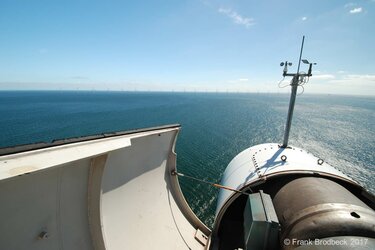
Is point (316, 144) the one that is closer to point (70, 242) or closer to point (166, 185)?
point (166, 185)

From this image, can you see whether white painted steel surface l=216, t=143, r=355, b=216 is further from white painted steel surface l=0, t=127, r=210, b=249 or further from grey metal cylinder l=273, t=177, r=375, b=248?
white painted steel surface l=0, t=127, r=210, b=249

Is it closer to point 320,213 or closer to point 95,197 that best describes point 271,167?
point 320,213

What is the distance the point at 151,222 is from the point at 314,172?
5.57 meters

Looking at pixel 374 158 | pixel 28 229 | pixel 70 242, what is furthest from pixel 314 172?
pixel 374 158

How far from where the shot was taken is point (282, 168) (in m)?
6.17

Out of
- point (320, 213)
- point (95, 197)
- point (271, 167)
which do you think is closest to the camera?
point (320, 213)

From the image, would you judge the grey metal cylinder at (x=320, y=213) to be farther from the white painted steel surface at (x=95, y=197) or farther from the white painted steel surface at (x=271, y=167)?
the white painted steel surface at (x=95, y=197)

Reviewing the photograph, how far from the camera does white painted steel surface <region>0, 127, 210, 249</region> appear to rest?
3.03 m

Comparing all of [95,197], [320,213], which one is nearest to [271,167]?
[320,213]

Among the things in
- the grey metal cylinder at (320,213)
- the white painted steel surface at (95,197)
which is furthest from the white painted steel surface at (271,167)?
the white painted steel surface at (95,197)

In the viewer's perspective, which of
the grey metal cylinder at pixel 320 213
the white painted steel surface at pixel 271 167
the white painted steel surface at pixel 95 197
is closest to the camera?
the white painted steel surface at pixel 95 197

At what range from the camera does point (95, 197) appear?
14.4 feet

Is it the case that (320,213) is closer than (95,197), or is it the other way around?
(320,213)

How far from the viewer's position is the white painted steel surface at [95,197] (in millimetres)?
3025
